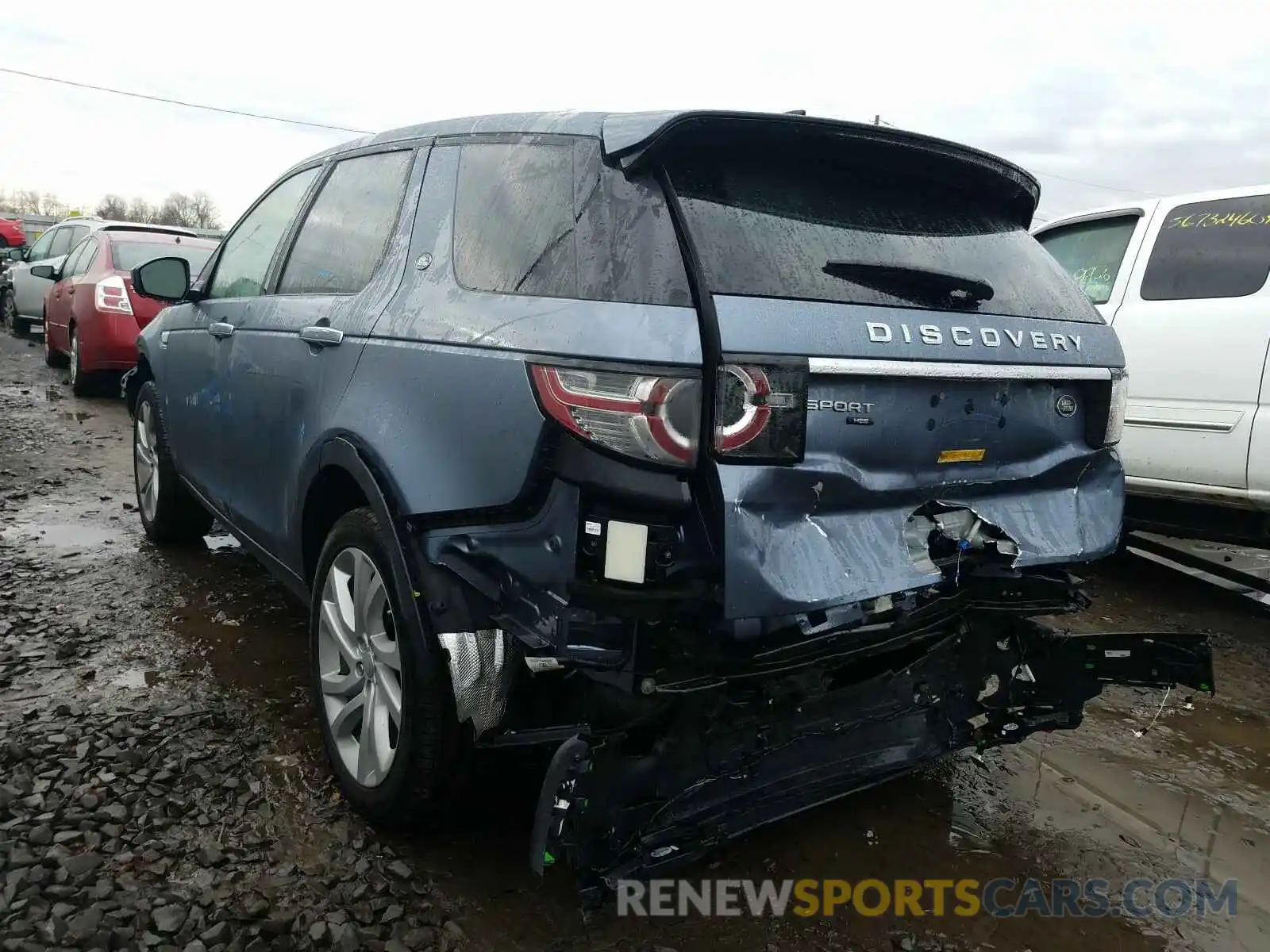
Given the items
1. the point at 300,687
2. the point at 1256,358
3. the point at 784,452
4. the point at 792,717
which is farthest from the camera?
the point at 1256,358

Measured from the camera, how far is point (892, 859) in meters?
2.61

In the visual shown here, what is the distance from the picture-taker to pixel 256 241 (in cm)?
386

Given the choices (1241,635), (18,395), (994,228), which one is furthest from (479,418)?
(18,395)

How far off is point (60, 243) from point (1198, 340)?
13.5m

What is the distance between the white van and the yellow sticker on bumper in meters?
2.81

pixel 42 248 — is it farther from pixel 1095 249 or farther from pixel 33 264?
pixel 1095 249

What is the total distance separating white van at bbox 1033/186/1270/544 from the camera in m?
4.45

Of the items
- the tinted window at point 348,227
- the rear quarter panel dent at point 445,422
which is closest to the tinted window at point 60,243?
the tinted window at point 348,227

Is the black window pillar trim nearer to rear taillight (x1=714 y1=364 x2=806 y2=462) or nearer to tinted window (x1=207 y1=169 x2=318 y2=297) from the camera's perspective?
rear taillight (x1=714 y1=364 x2=806 y2=462)

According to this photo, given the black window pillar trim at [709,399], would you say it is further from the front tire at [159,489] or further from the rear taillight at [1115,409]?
the front tire at [159,489]

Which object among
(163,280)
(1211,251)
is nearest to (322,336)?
(163,280)

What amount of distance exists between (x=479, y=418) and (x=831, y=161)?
1042 millimetres

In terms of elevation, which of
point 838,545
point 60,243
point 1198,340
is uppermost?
point 60,243

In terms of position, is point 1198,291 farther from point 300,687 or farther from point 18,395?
point 18,395
